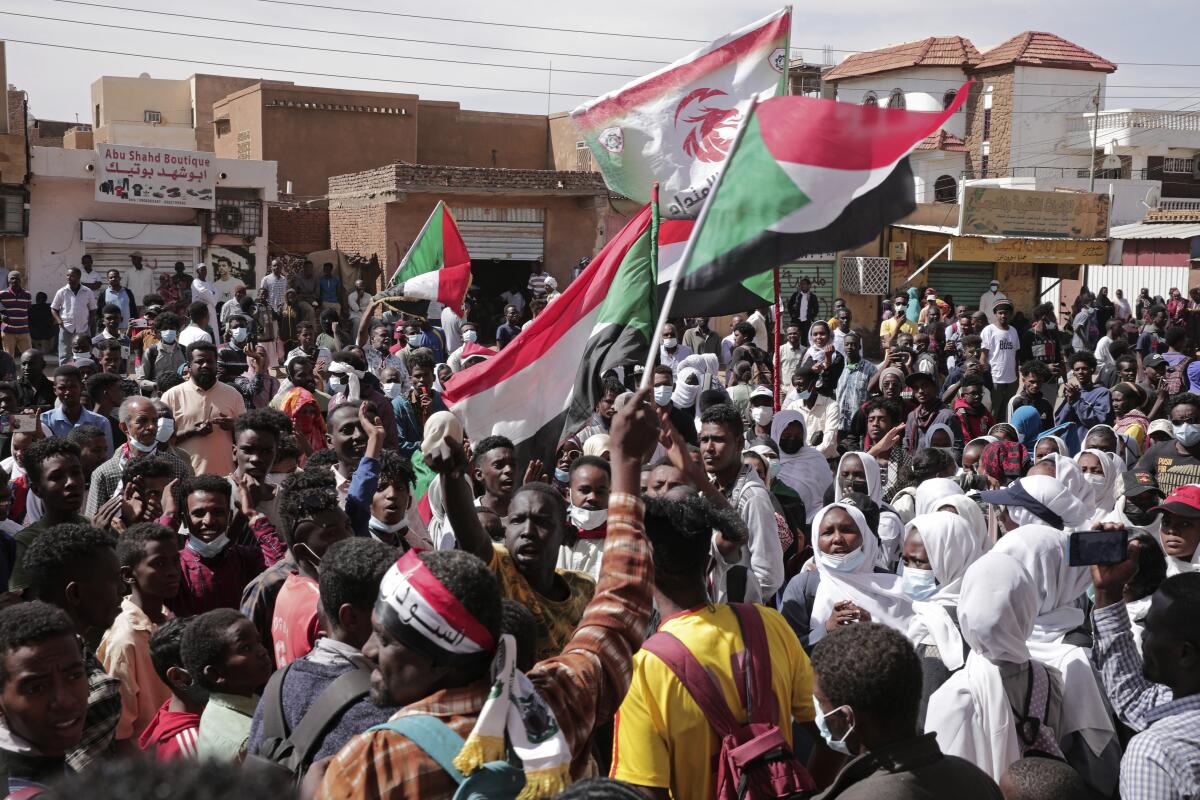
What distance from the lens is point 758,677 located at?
3123 mm

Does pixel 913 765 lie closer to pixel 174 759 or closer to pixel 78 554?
pixel 174 759

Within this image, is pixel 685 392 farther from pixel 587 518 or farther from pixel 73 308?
pixel 73 308

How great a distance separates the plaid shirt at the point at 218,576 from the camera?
4500 millimetres

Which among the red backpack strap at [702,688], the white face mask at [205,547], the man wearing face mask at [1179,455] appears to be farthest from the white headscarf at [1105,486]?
the white face mask at [205,547]

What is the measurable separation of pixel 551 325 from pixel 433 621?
3090mm

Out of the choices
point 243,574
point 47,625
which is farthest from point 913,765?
point 243,574

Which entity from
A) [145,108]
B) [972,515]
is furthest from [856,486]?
[145,108]

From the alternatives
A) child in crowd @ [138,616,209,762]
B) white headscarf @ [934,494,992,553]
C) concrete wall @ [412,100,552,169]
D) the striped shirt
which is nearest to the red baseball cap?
white headscarf @ [934,494,992,553]

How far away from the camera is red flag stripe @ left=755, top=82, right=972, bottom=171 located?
4.02 metres

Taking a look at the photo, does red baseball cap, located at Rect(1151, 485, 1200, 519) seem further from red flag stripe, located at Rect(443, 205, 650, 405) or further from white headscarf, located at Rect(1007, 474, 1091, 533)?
red flag stripe, located at Rect(443, 205, 650, 405)

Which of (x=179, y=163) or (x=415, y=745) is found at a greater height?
(x=179, y=163)

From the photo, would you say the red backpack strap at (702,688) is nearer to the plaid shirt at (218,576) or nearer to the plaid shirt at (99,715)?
the plaid shirt at (99,715)

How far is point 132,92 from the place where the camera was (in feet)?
113

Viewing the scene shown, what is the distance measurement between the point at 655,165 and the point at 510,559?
3178 millimetres
